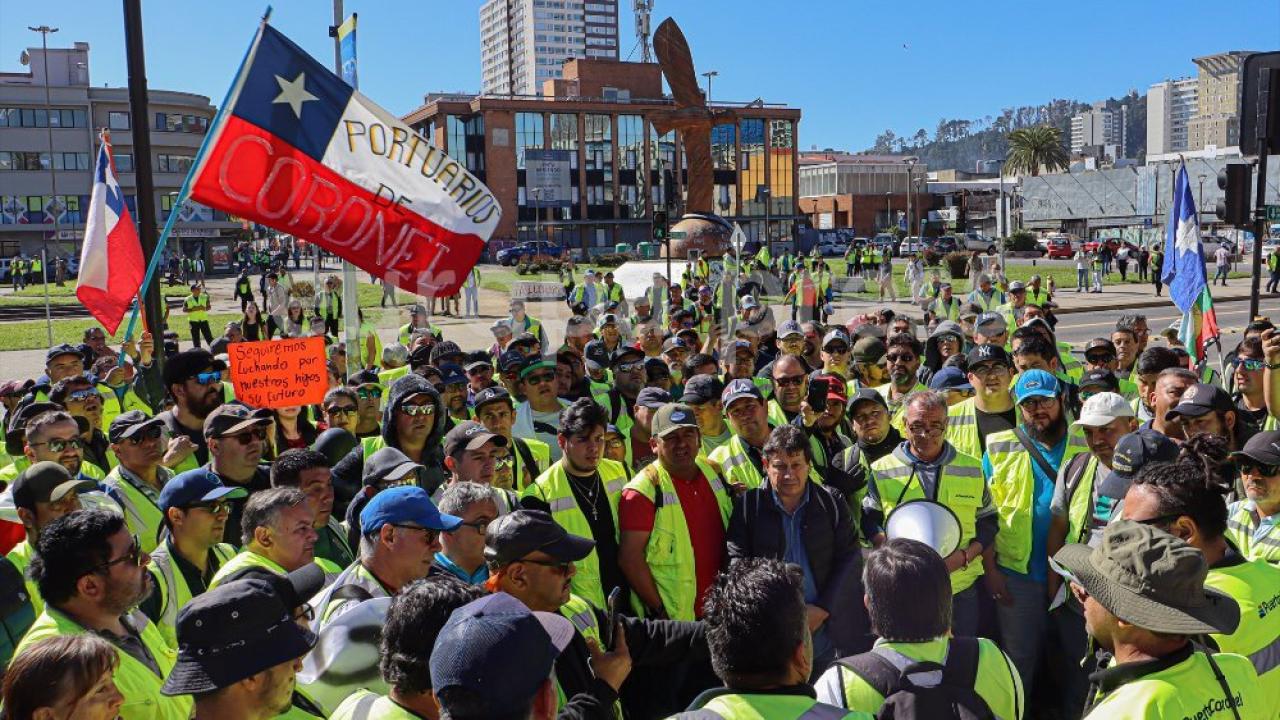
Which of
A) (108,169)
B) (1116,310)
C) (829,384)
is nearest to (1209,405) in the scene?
(829,384)

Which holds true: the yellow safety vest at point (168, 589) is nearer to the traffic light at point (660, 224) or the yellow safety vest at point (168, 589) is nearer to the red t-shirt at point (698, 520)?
the red t-shirt at point (698, 520)

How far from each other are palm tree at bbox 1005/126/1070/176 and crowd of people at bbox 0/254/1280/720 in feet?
365

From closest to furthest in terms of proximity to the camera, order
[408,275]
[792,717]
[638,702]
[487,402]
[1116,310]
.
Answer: [792,717] < [638,702] < [487,402] < [408,275] < [1116,310]

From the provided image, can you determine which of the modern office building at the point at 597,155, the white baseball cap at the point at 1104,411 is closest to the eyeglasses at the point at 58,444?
the white baseball cap at the point at 1104,411

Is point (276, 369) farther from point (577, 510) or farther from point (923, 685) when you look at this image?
point (923, 685)

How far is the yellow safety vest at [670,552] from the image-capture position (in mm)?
5055

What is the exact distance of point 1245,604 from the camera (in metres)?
3.54

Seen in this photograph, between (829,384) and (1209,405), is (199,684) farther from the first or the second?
(1209,405)

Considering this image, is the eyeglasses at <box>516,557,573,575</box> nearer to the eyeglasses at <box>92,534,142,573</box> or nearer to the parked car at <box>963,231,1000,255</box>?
the eyeglasses at <box>92,534,142,573</box>

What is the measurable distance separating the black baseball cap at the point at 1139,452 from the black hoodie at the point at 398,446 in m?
3.54

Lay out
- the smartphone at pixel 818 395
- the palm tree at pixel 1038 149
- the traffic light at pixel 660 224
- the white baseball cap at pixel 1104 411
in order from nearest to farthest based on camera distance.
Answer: the white baseball cap at pixel 1104 411, the smartphone at pixel 818 395, the traffic light at pixel 660 224, the palm tree at pixel 1038 149

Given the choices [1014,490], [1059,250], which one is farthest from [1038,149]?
[1014,490]

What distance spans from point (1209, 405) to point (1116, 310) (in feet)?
91.1

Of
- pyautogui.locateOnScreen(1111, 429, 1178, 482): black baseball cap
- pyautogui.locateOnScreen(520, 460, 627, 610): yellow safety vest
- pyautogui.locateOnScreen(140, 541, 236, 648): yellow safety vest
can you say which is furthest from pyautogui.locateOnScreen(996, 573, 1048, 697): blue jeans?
pyautogui.locateOnScreen(140, 541, 236, 648): yellow safety vest
